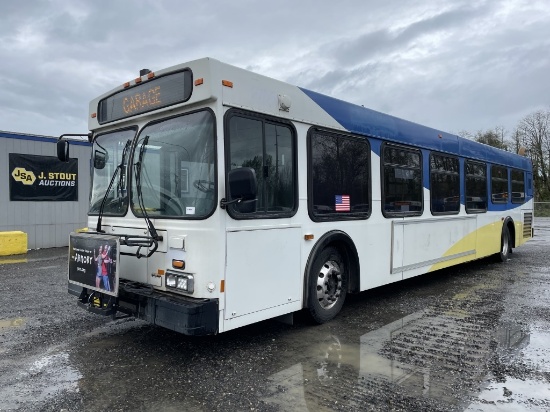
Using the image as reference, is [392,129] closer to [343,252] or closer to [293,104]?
[343,252]

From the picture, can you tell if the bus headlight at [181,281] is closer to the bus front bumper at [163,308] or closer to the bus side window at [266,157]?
the bus front bumper at [163,308]

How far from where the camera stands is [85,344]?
4.76m

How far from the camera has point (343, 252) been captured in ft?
18.7

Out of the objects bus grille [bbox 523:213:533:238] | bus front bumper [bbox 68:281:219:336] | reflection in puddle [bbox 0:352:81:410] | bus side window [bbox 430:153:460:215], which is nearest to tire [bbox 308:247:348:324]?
bus front bumper [bbox 68:281:219:336]

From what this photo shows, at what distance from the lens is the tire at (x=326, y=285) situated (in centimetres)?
509

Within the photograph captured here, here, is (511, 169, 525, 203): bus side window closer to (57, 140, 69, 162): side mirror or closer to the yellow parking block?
(57, 140, 69, 162): side mirror

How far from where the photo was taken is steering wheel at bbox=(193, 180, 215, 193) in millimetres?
4020

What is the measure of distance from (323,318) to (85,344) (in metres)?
2.78

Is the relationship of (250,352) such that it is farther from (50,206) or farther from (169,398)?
(50,206)

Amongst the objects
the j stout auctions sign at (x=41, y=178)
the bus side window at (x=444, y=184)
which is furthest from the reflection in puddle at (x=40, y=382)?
the j stout auctions sign at (x=41, y=178)

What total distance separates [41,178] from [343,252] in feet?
37.2

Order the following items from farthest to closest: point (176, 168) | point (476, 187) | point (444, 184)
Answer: point (476, 187) → point (444, 184) → point (176, 168)

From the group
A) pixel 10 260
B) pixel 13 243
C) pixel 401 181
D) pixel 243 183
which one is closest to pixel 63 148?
pixel 243 183

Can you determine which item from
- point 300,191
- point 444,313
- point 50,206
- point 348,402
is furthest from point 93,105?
point 50,206
